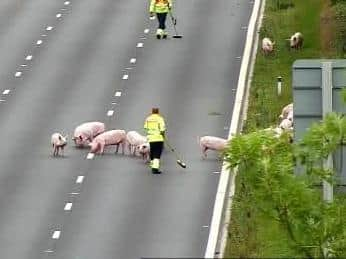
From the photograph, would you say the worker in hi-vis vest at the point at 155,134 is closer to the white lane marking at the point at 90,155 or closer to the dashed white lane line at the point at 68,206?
the white lane marking at the point at 90,155

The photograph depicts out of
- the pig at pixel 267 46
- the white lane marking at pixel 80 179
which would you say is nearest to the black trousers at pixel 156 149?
the white lane marking at pixel 80 179

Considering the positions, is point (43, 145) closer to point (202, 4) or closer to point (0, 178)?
point (0, 178)

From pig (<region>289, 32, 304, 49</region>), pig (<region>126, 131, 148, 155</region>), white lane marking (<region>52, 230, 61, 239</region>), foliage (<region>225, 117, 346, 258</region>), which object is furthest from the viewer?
pig (<region>289, 32, 304, 49</region>)

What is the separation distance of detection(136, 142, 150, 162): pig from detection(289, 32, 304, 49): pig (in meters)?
12.5

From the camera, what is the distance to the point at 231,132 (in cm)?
4438

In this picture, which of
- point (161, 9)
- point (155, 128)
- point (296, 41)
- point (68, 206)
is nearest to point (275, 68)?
point (296, 41)

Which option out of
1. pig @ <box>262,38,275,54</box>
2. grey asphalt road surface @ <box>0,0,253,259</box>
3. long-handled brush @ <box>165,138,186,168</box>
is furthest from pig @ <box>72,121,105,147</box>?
pig @ <box>262,38,275,54</box>

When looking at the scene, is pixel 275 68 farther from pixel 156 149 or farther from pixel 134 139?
pixel 156 149

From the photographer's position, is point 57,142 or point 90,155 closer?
point 57,142

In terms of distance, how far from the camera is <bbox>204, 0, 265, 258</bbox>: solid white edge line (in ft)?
115

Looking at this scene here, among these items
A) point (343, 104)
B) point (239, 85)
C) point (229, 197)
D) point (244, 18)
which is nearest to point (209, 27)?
point (244, 18)

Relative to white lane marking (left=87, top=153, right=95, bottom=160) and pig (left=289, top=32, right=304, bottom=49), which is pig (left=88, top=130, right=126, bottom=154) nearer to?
white lane marking (left=87, top=153, right=95, bottom=160)

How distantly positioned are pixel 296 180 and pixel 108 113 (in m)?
22.4

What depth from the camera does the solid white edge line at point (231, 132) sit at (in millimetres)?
34966
